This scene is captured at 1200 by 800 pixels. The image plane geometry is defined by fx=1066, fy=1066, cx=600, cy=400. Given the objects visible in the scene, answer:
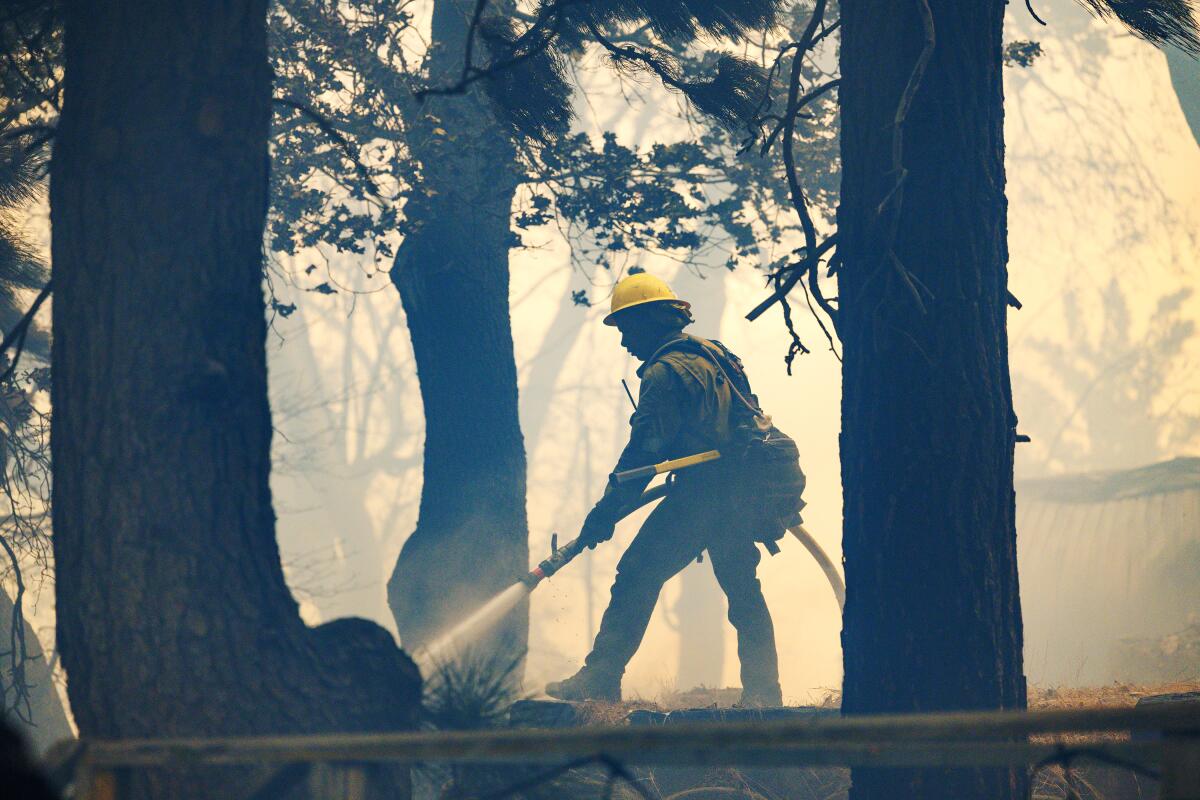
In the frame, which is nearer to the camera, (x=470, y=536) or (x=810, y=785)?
(x=810, y=785)

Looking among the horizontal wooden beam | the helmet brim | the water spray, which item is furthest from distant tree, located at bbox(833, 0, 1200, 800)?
the helmet brim

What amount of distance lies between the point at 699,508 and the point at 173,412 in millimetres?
3998

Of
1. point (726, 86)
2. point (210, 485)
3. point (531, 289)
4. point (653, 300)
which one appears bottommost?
point (210, 485)

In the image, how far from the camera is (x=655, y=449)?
6.40 meters

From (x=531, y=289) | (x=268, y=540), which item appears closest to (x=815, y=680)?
(x=531, y=289)

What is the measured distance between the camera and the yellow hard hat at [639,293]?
6871 millimetres

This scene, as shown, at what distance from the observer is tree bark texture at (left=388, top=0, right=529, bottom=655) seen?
24.0 feet

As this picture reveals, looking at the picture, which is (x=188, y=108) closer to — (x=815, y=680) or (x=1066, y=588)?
(x=1066, y=588)

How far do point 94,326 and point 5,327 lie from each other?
7110mm

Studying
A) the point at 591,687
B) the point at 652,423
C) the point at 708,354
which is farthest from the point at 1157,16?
the point at 591,687

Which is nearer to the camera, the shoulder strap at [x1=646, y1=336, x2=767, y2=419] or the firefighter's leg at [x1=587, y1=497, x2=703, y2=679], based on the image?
the firefighter's leg at [x1=587, y1=497, x2=703, y2=679]

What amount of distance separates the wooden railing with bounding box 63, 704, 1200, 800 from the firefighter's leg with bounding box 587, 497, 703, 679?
4.05 metres

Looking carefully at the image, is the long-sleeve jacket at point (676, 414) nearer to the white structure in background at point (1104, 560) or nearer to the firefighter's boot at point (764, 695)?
the firefighter's boot at point (764, 695)

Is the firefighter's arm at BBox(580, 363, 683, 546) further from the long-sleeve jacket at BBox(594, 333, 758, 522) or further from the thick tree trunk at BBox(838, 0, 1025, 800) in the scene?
the thick tree trunk at BBox(838, 0, 1025, 800)
